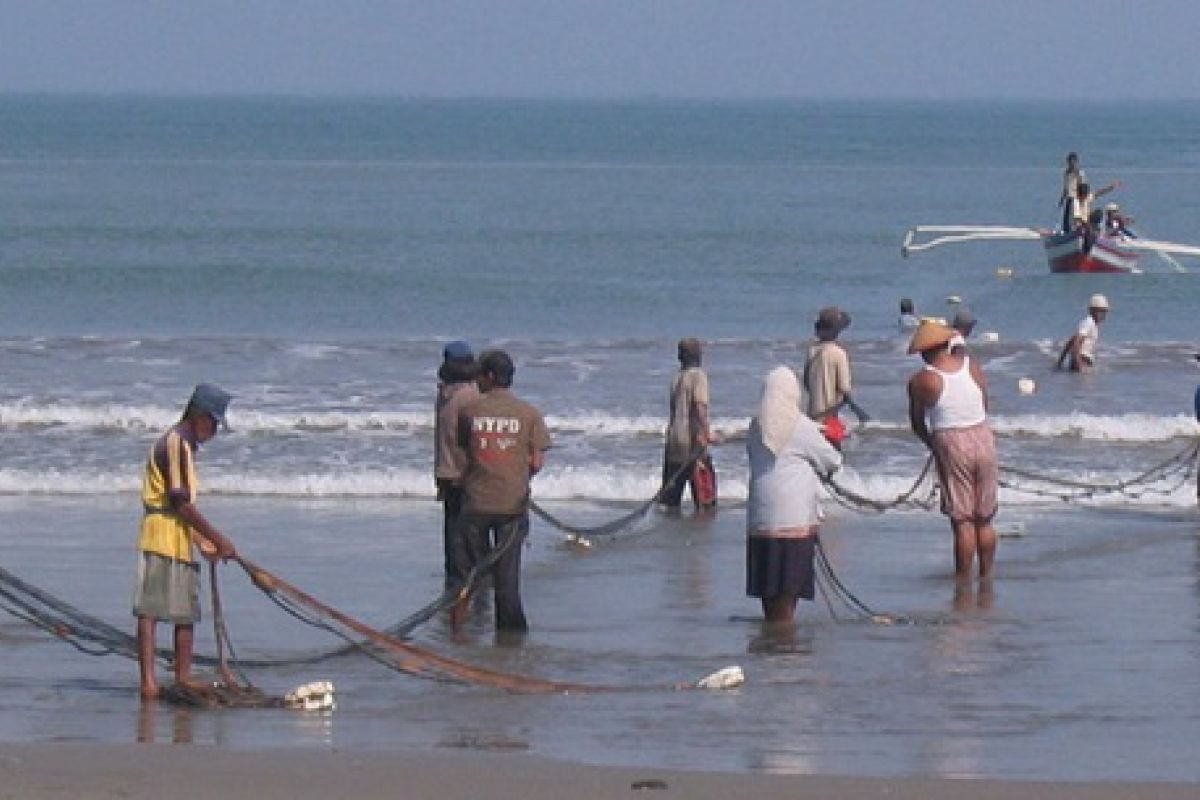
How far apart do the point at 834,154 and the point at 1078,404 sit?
90437 millimetres

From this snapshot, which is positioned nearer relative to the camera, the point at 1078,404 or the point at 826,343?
the point at 826,343

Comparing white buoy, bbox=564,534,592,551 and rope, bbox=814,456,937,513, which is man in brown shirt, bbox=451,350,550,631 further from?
rope, bbox=814,456,937,513

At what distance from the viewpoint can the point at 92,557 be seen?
14.7 metres

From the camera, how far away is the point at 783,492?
11.8 metres

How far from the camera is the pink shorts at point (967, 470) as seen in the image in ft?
42.8

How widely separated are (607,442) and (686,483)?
15.1ft

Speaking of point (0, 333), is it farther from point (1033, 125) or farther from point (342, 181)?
point (1033, 125)

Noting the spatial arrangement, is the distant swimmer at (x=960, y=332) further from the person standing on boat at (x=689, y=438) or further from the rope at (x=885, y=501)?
the person standing on boat at (x=689, y=438)

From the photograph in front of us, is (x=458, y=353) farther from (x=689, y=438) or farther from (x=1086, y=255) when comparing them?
(x=1086, y=255)

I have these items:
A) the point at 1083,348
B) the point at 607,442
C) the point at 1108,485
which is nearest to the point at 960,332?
the point at 1108,485

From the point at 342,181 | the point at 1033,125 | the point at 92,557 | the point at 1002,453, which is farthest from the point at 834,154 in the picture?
the point at 92,557

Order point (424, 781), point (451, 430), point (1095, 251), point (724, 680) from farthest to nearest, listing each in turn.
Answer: point (1095, 251)
point (451, 430)
point (724, 680)
point (424, 781)

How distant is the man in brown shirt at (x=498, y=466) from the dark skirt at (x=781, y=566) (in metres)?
1.15

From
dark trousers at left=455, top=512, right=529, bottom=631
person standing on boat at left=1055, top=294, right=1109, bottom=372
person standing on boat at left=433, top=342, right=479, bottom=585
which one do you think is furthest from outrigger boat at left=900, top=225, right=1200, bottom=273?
dark trousers at left=455, top=512, right=529, bottom=631
